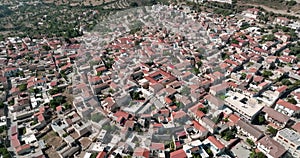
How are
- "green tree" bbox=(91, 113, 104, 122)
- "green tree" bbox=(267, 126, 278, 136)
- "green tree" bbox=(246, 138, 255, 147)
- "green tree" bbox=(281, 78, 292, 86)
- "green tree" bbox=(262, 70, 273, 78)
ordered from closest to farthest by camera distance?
"green tree" bbox=(246, 138, 255, 147), "green tree" bbox=(267, 126, 278, 136), "green tree" bbox=(91, 113, 104, 122), "green tree" bbox=(281, 78, 292, 86), "green tree" bbox=(262, 70, 273, 78)

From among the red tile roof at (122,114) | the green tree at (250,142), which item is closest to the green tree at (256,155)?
the green tree at (250,142)

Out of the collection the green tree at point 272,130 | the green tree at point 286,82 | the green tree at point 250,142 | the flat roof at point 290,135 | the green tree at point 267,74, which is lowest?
the green tree at point 250,142

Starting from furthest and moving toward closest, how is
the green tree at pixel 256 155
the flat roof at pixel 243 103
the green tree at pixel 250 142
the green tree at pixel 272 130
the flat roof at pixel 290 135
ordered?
the flat roof at pixel 243 103 → the green tree at pixel 272 130 → the green tree at pixel 250 142 → the flat roof at pixel 290 135 → the green tree at pixel 256 155

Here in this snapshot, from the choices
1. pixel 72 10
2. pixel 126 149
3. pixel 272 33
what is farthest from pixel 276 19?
pixel 72 10

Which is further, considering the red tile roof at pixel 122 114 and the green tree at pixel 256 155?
the red tile roof at pixel 122 114

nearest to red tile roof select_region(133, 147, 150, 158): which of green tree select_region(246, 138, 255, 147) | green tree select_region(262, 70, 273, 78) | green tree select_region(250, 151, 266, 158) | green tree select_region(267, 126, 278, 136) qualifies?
green tree select_region(250, 151, 266, 158)

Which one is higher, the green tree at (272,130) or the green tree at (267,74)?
the green tree at (267,74)

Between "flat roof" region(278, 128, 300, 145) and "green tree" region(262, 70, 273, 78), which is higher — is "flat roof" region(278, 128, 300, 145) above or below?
below

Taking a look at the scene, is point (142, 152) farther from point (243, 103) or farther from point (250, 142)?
point (243, 103)

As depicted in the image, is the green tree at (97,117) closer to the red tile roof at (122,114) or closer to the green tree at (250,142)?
the red tile roof at (122,114)

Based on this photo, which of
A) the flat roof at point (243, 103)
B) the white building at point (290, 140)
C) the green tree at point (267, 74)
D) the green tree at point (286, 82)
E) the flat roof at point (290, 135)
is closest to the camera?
the white building at point (290, 140)

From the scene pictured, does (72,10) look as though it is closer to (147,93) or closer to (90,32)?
(90,32)

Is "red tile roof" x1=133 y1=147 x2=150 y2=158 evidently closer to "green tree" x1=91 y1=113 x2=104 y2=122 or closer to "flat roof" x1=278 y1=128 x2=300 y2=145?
"green tree" x1=91 y1=113 x2=104 y2=122
